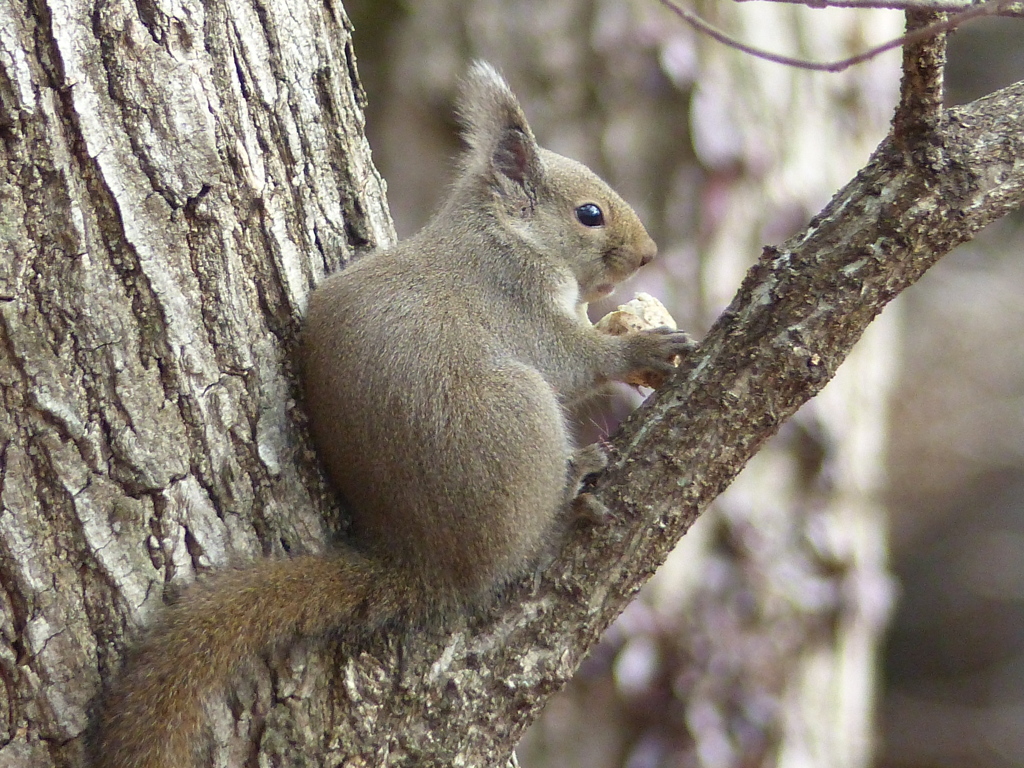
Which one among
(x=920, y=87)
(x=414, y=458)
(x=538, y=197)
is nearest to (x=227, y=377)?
(x=414, y=458)

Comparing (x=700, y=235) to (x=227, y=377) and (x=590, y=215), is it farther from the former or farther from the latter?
(x=227, y=377)

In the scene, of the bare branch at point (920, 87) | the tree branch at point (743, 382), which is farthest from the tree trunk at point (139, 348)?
the bare branch at point (920, 87)

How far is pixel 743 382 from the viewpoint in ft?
6.42

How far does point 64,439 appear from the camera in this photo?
5.71 ft

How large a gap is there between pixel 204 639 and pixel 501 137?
152 centimetres

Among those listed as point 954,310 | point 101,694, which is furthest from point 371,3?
point 954,310

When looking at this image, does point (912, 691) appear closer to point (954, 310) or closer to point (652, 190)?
point (954, 310)

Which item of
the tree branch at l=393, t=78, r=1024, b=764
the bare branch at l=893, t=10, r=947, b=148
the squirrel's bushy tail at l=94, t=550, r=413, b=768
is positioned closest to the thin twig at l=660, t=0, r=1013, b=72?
the bare branch at l=893, t=10, r=947, b=148

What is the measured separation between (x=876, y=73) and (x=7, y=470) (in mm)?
4064

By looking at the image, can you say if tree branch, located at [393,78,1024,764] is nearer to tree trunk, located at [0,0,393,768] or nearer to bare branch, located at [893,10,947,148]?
bare branch, located at [893,10,947,148]

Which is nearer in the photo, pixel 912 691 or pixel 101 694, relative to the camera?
pixel 101 694

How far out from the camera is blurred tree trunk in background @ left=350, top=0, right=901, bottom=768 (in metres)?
4.14

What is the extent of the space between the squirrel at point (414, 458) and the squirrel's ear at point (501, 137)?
256mm

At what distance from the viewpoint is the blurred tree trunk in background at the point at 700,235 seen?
163 inches
